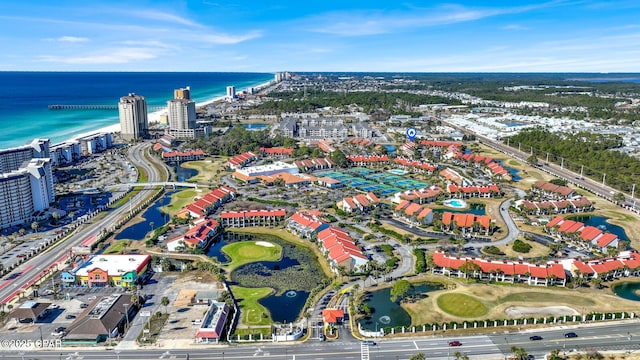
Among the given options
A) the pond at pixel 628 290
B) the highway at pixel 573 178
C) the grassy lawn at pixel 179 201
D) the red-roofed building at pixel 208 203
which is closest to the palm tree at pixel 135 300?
the red-roofed building at pixel 208 203

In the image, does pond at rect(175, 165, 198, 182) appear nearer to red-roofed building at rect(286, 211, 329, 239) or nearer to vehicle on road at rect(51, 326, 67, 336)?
red-roofed building at rect(286, 211, 329, 239)

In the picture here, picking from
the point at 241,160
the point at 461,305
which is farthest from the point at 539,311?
the point at 241,160

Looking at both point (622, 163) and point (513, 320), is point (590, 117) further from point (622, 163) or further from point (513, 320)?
point (513, 320)

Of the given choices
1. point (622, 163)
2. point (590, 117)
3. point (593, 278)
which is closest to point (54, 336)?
point (593, 278)

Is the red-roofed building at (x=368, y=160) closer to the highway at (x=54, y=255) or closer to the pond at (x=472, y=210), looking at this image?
the pond at (x=472, y=210)

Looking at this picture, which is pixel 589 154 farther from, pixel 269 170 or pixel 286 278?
pixel 286 278

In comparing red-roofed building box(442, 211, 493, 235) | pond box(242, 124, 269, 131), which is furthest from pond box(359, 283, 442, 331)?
pond box(242, 124, 269, 131)
